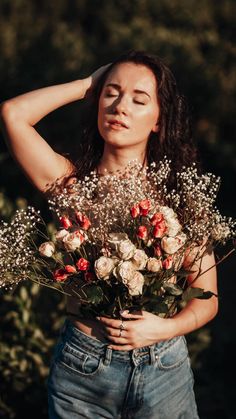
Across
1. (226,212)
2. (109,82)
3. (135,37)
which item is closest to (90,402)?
(109,82)

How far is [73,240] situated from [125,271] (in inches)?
8.3

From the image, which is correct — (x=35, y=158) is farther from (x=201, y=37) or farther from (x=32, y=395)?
(x=201, y=37)

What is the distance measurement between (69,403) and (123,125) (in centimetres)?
118

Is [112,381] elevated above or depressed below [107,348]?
below

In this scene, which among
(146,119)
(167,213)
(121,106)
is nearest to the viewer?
(167,213)

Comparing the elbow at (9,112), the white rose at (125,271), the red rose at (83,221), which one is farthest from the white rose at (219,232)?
the elbow at (9,112)

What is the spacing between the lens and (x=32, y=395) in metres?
4.68

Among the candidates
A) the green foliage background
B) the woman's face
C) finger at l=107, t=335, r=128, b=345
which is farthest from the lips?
the green foliage background

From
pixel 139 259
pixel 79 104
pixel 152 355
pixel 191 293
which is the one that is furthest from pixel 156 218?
pixel 79 104

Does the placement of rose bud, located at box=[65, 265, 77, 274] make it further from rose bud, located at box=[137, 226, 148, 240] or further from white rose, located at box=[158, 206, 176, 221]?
white rose, located at box=[158, 206, 176, 221]

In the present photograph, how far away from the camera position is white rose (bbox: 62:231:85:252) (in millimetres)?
2367

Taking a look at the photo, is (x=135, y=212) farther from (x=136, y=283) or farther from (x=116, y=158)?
(x=116, y=158)

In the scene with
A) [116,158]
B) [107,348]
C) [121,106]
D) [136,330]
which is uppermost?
[121,106]

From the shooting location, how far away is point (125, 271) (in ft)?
7.67
